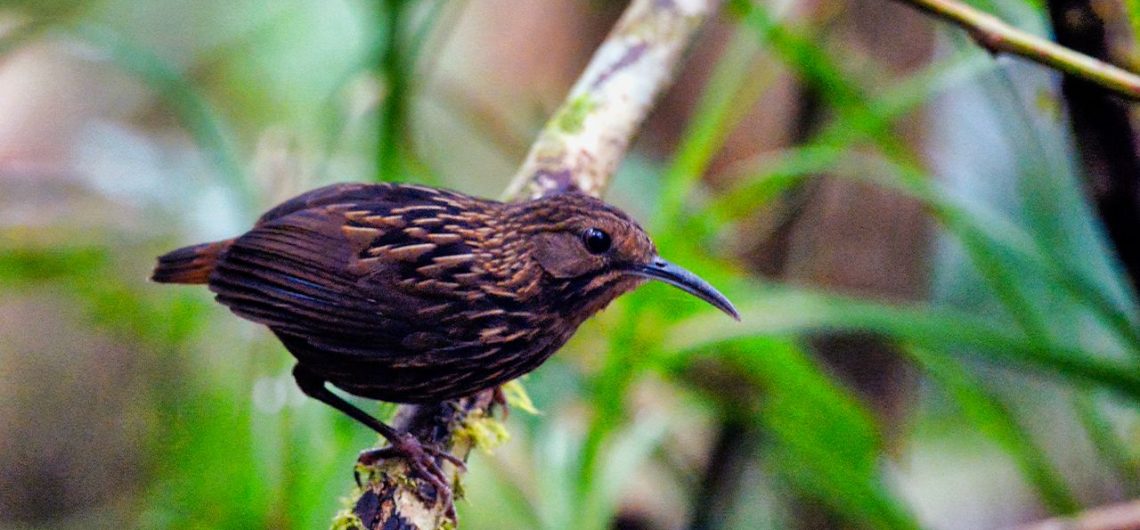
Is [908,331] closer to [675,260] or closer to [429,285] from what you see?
[675,260]

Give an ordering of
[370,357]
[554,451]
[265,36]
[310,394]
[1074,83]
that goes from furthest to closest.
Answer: [265,36]
[554,451]
[1074,83]
[310,394]
[370,357]

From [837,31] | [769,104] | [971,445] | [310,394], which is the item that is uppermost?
[769,104]

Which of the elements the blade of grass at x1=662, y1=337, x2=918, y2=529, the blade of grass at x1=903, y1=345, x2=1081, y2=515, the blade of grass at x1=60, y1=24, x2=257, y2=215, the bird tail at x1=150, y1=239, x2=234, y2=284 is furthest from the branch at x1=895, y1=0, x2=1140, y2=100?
the blade of grass at x1=60, y1=24, x2=257, y2=215

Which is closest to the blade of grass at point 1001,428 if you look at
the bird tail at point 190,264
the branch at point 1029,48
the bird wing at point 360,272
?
the branch at point 1029,48

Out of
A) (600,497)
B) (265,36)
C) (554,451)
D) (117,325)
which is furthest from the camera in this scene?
(265,36)

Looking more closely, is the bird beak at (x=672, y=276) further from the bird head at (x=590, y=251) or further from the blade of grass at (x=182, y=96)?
the blade of grass at (x=182, y=96)

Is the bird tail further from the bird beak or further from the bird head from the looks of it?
the bird beak

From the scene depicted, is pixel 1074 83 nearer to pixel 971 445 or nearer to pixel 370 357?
pixel 370 357

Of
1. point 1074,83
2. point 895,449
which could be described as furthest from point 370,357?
point 895,449
